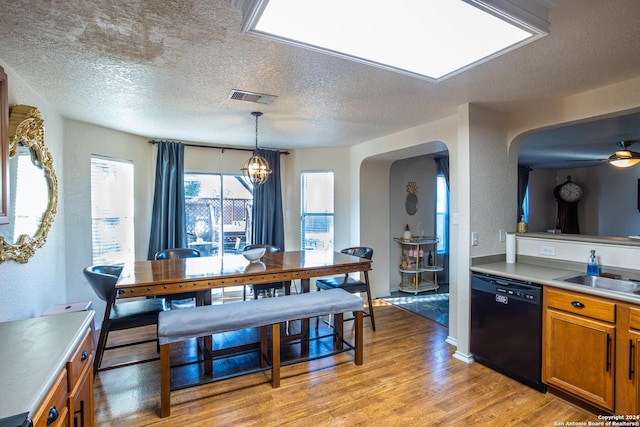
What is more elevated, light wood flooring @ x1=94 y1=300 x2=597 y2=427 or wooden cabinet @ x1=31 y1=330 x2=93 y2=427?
wooden cabinet @ x1=31 y1=330 x2=93 y2=427

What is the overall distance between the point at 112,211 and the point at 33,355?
3.25 meters

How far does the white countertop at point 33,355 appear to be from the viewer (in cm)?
96

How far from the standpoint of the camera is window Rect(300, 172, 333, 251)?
17.1 feet

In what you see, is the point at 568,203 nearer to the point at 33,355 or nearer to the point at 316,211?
the point at 316,211

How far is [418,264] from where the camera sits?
5.37 metres

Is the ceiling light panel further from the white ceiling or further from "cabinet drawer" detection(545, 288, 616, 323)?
"cabinet drawer" detection(545, 288, 616, 323)

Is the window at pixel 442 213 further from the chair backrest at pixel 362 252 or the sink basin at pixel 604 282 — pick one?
the sink basin at pixel 604 282

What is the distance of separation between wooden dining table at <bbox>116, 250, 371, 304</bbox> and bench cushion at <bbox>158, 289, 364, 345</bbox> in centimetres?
17

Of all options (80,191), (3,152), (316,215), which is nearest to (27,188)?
(3,152)

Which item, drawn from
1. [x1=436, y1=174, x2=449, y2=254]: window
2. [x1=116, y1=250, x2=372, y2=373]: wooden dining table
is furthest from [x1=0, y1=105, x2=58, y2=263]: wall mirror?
[x1=436, y1=174, x2=449, y2=254]: window

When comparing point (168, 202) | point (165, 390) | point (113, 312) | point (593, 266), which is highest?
point (168, 202)

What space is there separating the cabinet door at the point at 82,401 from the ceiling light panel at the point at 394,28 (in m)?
1.78

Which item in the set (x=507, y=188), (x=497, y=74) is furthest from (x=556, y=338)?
(x=497, y=74)

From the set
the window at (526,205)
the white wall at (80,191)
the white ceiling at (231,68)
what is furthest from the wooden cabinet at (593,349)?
the window at (526,205)
